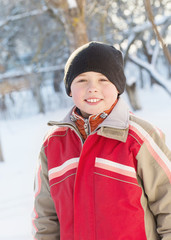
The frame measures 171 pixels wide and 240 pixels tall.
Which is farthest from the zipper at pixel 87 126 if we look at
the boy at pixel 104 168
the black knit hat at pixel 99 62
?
the black knit hat at pixel 99 62

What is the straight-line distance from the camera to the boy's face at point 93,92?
4.17ft

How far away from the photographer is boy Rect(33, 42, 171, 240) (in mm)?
1179

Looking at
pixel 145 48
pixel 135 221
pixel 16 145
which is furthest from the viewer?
pixel 145 48

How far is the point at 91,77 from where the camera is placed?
130cm

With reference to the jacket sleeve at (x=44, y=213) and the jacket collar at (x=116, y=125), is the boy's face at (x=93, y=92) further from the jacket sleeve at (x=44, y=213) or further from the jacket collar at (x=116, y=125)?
the jacket sleeve at (x=44, y=213)

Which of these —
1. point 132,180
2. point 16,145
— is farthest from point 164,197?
point 16,145

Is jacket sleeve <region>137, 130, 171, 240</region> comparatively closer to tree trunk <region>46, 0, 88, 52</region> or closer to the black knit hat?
the black knit hat

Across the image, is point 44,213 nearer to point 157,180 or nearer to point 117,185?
point 117,185

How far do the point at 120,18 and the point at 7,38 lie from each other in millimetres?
6960

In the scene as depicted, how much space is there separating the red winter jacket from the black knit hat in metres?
0.17

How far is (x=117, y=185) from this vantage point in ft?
3.91

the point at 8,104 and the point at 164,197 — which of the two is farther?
the point at 8,104

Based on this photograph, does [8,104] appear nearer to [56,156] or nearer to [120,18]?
[120,18]

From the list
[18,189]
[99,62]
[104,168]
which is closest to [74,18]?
[18,189]
